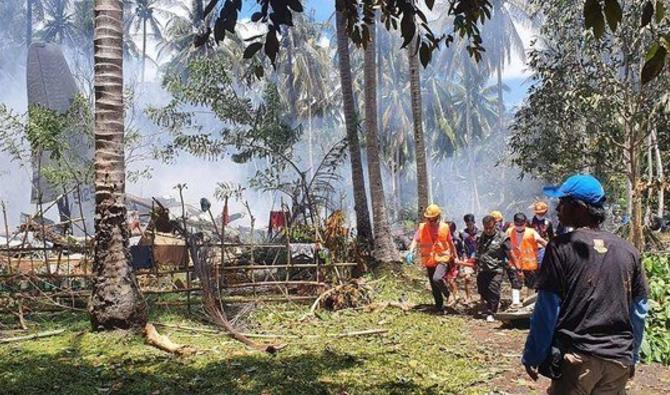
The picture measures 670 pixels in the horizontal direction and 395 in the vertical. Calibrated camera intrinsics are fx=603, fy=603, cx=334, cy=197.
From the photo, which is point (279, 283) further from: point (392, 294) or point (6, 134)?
point (6, 134)

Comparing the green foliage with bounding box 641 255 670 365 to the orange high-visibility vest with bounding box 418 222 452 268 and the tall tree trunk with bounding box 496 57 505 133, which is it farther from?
the tall tree trunk with bounding box 496 57 505 133

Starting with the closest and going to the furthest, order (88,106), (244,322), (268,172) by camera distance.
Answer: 1. (244,322)
2. (268,172)
3. (88,106)

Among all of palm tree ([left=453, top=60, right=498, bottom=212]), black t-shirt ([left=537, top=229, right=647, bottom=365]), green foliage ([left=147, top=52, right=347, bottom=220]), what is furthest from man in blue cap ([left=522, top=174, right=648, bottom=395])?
palm tree ([left=453, top=60, right=498, bottom=212])

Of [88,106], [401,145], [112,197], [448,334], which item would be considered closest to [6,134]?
[88,106]

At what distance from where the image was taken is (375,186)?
13648 millimetres

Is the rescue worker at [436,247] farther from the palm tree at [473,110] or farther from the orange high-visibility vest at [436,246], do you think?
the palm tree at [473,110]

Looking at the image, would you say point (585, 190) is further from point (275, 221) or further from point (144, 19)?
point (144, 19)

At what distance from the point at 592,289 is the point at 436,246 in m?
6.11

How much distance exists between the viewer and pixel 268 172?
1611cm

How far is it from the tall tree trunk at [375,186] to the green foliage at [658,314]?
6524mm

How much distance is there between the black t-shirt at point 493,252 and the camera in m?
8.59

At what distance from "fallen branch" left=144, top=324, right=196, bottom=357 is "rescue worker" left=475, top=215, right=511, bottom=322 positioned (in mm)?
4221

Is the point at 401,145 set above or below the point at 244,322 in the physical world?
above

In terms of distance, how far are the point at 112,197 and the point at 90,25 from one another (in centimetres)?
3806
